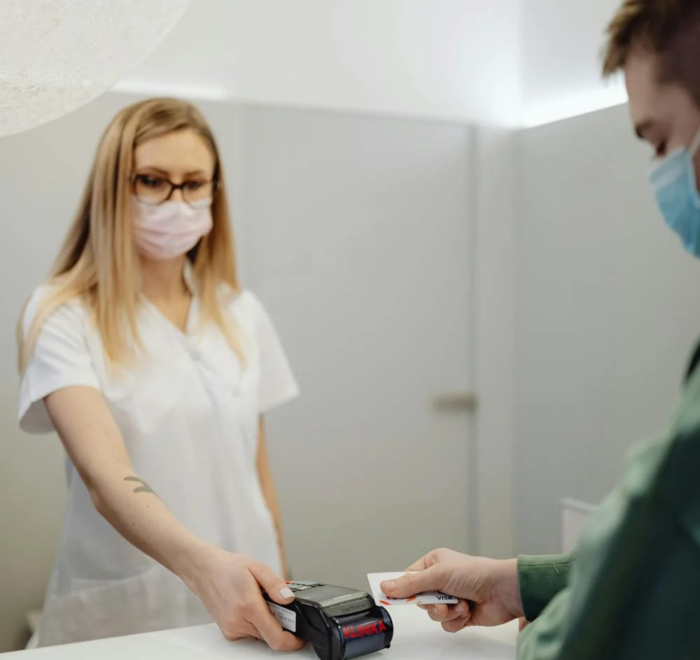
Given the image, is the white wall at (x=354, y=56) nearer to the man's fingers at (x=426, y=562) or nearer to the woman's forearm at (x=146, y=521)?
the woman's forearm at (x=146, y=521)

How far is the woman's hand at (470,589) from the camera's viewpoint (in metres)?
1.10

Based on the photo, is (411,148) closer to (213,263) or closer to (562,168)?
(562,168)

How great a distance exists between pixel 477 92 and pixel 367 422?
49.2 inches

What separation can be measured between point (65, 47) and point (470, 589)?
80 cm

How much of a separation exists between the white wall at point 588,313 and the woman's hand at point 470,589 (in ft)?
4.60

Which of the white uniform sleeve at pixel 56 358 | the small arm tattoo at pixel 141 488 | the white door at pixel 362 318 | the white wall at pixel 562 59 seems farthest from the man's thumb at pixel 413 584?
the white wall at pixel 562 59

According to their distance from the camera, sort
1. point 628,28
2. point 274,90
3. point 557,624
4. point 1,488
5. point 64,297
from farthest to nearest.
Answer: point 274,90
point 1,488
point 64,297
point 628,28
point 557,624

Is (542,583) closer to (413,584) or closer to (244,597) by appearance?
(413,584)

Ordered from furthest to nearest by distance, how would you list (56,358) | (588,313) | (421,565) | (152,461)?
1. (588,313)
2. (152,461)
3. (56,358)
4. (421,565)

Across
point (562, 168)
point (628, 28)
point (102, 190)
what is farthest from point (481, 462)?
point (628, 28)

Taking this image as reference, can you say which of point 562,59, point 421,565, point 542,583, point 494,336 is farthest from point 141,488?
point 562,59

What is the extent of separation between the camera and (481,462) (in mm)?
3084

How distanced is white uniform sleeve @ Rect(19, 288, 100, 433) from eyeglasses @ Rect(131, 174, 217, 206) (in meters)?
0.28

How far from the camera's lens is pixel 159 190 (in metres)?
1.83
